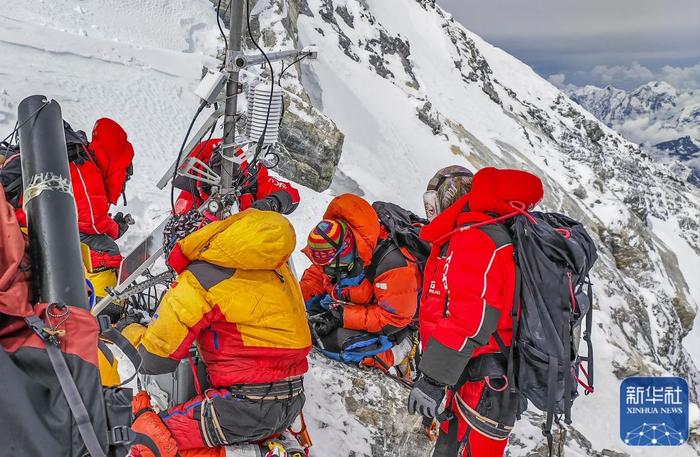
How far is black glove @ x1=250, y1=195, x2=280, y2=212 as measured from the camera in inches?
198

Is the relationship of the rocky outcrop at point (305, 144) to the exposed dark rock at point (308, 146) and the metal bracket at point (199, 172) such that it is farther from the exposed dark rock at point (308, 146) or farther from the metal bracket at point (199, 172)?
the metal bracket at point (199, 172)

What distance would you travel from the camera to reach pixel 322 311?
5387mm

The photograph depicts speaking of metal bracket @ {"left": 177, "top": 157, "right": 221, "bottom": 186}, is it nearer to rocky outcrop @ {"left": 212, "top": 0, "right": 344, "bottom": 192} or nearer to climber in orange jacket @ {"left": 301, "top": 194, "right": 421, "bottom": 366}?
climber in orange jacket @ {"left": 301, "top": 194, "right": 421, "bottom": 366}

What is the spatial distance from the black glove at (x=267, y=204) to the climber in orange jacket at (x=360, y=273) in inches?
24.3

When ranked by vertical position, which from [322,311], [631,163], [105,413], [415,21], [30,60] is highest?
[415,21]

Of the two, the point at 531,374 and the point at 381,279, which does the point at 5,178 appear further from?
the point at 531,374

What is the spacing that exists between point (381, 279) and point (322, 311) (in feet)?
3.23

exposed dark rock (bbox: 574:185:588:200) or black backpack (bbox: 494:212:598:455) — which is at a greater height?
black backpack (bbox: 494:212:598:455)

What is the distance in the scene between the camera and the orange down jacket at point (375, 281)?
4.66 metres

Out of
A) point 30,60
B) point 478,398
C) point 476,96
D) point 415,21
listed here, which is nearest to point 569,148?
point 476,96

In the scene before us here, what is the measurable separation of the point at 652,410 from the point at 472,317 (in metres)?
6.22

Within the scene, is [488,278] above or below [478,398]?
above

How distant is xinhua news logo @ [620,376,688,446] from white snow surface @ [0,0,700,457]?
1.65 feet

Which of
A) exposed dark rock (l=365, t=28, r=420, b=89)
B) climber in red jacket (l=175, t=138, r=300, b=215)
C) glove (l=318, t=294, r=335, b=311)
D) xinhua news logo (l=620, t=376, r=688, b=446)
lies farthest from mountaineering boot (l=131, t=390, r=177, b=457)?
exposed dark rock (l=365, t=28, r=420, b=89)
